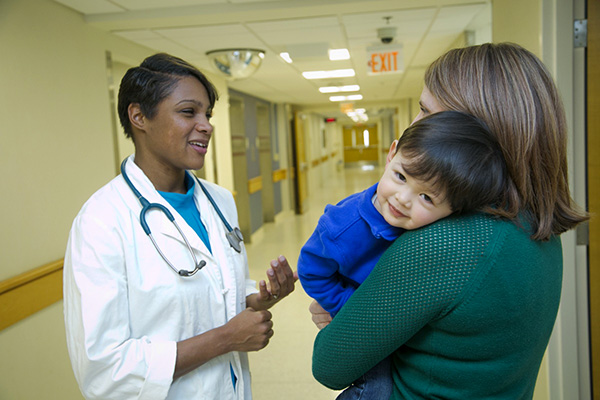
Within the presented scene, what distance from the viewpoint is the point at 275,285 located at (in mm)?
1513

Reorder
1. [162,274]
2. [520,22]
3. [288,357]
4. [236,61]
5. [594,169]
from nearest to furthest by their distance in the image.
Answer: [162,274], [594,169], [520,22], [288,357], [236,61]

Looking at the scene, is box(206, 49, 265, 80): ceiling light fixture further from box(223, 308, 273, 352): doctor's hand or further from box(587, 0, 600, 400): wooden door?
box(223, 308, 273, 352): doctor's hand

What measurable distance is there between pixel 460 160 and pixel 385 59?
3809 millimetres

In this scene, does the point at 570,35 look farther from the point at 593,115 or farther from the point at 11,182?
the point at 11,182

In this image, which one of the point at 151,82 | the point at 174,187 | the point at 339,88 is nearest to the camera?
the point at 151,82

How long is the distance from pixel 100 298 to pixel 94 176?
2.37 m

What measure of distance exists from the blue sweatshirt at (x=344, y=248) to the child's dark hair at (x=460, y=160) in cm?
18

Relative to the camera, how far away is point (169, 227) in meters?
1.40

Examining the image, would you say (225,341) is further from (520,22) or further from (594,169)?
(520,22)

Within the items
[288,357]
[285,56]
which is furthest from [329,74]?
[288,357]

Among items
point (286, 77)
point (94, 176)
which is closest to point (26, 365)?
point (94, 176)

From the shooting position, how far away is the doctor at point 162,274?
1.23 metres

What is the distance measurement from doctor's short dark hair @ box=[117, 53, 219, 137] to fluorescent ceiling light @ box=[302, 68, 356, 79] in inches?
183

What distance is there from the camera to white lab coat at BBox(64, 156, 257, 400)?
1215 millimetres
